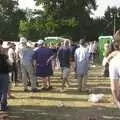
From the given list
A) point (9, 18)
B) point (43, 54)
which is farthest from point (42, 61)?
point (9, 18)

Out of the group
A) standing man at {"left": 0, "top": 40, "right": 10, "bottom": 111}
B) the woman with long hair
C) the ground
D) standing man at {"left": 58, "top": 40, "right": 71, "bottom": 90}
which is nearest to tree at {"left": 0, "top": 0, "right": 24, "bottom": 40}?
standing man at {"left": 58, "top": 40, "right": 71, "bottom": 90}

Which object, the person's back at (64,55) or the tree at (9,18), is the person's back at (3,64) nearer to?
the person's back at (64,55)

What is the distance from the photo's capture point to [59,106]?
44.5 feet

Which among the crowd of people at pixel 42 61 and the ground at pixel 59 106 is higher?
the crowd of people at pixel 42 61

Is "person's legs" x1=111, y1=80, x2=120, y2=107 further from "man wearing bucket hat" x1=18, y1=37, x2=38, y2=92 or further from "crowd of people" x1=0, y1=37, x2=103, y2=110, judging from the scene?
"man wearing bucket hat" x1=18, y1=37, x2=38, y2=92

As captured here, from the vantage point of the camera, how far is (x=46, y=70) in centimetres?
1714

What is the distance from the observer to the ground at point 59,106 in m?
12.0

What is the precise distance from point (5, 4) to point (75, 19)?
19.8m

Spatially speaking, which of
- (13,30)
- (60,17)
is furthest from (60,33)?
(13,30)

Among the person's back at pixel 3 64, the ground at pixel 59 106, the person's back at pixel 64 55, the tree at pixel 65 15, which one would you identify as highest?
the tree at pixel 65 15

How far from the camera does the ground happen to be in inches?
473

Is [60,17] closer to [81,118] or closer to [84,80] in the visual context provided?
[84,80]

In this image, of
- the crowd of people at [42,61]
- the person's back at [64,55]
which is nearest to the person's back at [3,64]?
the crowd of people at [42,61]

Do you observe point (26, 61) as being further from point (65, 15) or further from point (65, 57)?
point (65, 15)
